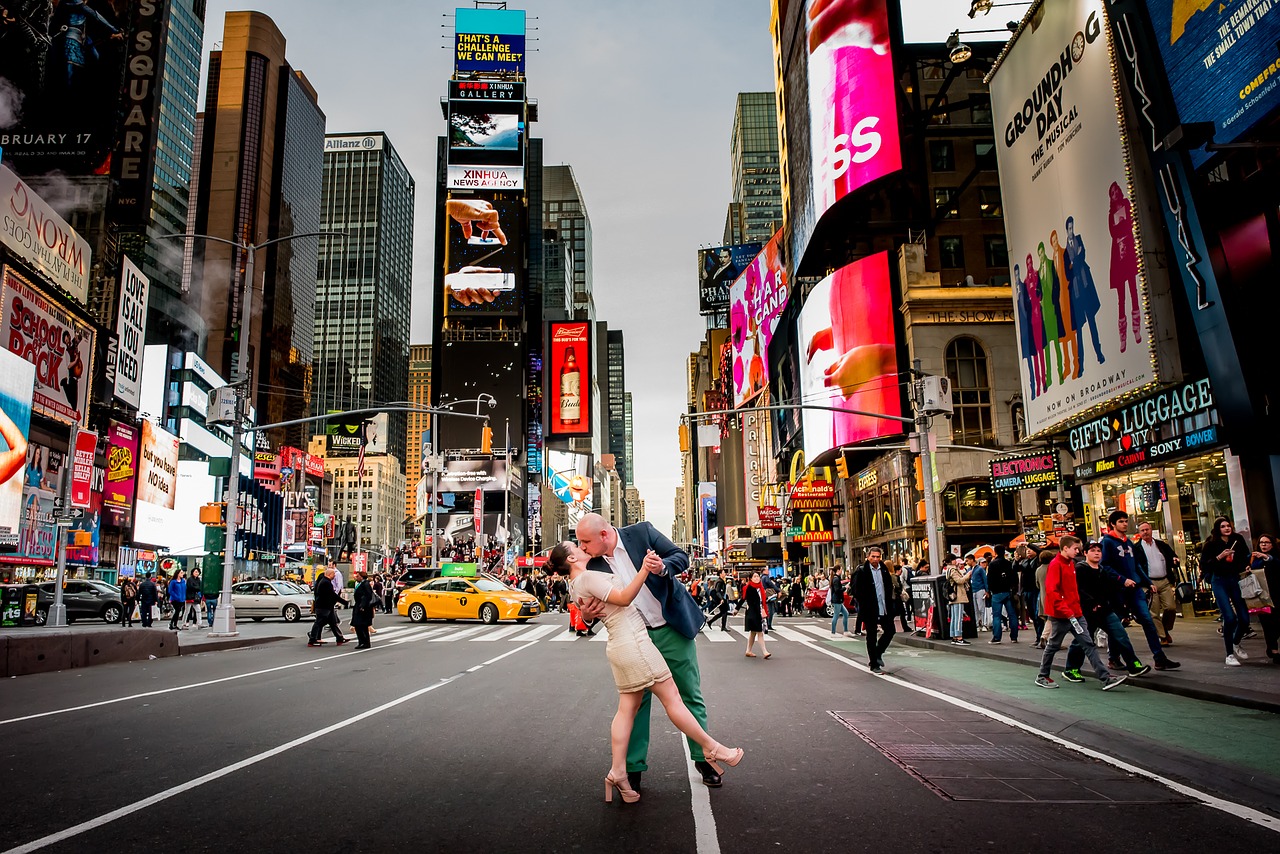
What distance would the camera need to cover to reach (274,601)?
30219 millimetres

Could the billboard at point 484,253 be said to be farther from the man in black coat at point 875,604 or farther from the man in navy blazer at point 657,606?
the man in navy blazer at point 657,606

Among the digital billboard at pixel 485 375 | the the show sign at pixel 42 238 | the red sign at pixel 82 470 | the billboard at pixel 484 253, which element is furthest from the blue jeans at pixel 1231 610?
the billboard at pixel 484 253

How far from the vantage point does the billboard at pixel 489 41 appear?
355 feet

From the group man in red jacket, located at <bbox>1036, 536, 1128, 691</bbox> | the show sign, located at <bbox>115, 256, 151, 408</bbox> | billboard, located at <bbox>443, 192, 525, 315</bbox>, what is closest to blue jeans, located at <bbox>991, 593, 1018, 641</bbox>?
man in red jacket, located at <bbox>1036, 536, 1128, 691</bbox>

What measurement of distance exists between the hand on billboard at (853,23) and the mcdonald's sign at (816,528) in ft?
83.7

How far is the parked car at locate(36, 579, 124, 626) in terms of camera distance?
27969mm

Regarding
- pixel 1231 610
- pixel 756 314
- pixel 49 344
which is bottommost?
pixel 1231 610

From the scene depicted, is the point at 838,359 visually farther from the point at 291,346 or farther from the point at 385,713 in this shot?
the point at 291,346

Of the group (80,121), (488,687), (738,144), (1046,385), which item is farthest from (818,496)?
(738,144)

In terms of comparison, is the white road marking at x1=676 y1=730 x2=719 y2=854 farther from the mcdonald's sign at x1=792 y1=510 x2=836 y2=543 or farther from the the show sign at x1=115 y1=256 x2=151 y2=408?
the the show sign at x1=115 y1=256 x2=151 y2=408

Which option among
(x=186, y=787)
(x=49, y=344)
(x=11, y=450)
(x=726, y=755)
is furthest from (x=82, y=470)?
(x=726, y=755)

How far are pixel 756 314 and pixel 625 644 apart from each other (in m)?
68.3

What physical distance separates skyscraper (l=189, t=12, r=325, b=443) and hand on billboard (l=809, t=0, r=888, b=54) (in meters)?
114

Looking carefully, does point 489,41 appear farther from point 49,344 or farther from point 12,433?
point 12,433
